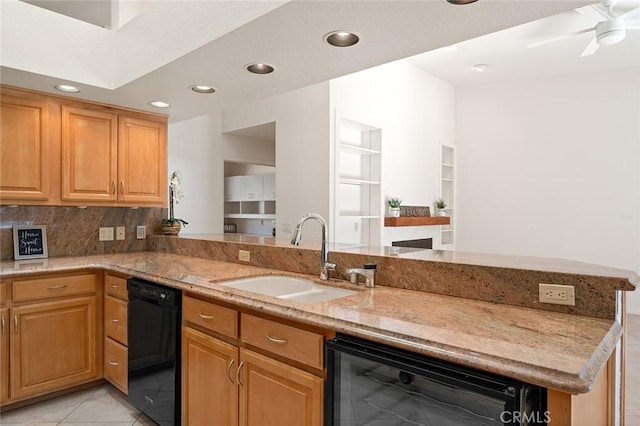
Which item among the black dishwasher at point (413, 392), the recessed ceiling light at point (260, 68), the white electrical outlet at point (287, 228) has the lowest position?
the black dishwasher at point (413, 392)

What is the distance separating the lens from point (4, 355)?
250cm

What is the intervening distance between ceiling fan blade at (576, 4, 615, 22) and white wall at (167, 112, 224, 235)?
4492 millimetres

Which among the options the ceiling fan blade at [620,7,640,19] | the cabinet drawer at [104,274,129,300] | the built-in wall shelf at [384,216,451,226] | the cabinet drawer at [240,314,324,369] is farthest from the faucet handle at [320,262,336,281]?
the ceiling fan blade at [620,7,640,19]

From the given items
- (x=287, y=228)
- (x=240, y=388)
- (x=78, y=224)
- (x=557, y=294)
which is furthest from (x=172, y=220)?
(x=557, y=294)

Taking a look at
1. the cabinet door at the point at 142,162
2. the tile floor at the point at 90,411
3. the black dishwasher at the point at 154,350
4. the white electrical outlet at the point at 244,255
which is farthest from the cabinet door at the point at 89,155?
the tile floor at the point at 90,411

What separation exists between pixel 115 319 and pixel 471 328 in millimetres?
2418

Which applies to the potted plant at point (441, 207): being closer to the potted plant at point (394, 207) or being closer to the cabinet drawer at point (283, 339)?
the potted plant at point (394, 207)

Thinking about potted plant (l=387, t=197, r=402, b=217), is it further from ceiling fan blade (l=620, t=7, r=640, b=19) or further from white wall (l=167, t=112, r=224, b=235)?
ceiling fan blade (l=620, t=7, r=640, b=19)

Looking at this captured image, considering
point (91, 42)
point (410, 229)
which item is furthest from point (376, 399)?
point (410, 229)

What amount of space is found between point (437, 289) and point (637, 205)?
17.1 ft

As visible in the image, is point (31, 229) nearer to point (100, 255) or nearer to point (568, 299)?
point (100, 255)

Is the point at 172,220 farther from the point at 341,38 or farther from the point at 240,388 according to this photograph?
the point at 341,38

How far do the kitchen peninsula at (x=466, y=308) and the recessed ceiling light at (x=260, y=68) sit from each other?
1.10 metres

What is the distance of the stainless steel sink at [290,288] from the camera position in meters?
2.10
